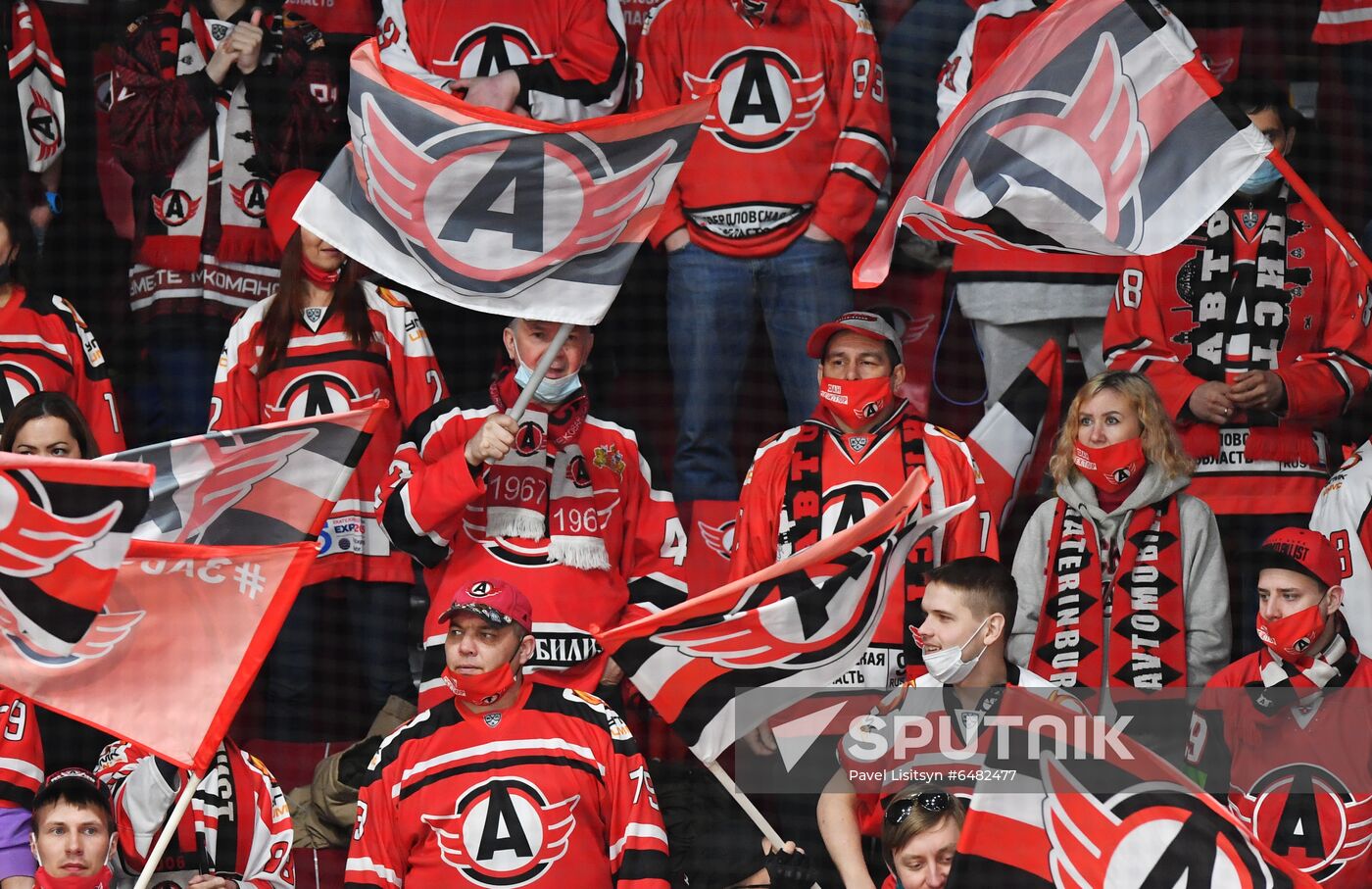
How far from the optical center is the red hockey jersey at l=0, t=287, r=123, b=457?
6.55 metres

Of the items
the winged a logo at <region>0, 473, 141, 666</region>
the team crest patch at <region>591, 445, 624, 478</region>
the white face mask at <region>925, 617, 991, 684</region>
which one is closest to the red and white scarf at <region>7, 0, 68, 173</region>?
the team crest patch at <region>591, 445, 624, 478</region>

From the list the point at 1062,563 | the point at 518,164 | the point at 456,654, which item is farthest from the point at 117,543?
the point at 1062,563

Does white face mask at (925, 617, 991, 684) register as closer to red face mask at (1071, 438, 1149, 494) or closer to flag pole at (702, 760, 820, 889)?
flag pole at (702, 760, 820, 889)

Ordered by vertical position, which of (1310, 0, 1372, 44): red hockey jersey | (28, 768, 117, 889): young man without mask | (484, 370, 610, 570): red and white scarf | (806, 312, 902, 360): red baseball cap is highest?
(1310, 0, 1372, 44): red hockey jersey

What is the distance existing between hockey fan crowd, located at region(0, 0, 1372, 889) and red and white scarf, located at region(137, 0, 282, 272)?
0.5 inches

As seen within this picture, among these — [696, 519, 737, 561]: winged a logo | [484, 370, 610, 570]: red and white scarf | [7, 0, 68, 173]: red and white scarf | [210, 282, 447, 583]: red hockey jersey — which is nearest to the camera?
[484, 370, 610, 570]: red and white scarf

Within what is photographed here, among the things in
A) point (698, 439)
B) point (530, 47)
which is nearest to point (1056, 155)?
point (698, 439)

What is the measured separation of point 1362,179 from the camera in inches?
299

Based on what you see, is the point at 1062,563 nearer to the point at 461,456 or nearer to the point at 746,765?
the point at 746,765

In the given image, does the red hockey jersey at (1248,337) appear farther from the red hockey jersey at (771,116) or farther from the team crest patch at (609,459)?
the team crest patch at (609,459)

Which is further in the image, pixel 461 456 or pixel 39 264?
pixel 39 264

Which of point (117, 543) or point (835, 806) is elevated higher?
point (117, 543)

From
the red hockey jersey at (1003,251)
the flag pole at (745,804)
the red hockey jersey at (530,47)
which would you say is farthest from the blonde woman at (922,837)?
the red hockey jersey at (530,47)

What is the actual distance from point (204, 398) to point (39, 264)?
0.88 meters
